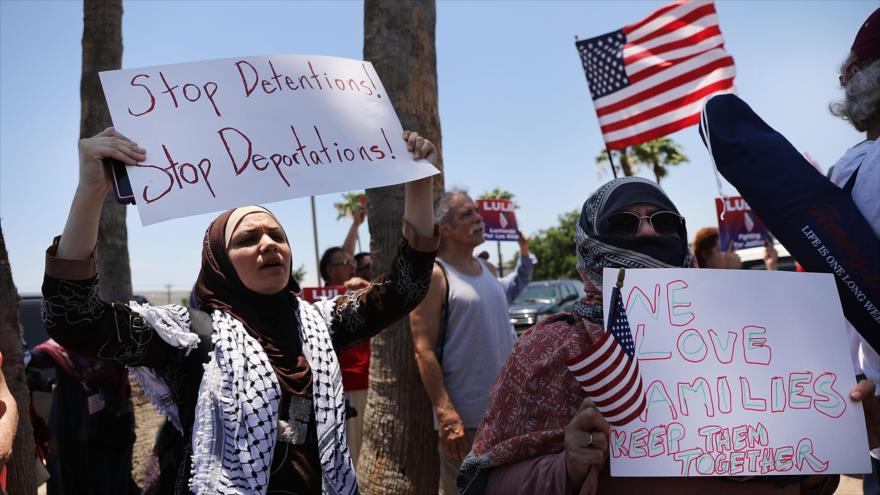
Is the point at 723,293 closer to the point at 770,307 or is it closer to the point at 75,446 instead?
the point at 770,307

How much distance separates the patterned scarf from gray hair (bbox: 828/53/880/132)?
1.85 ft

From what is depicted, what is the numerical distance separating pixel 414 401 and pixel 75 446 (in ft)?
9.54

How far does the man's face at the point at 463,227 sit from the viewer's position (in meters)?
3.91

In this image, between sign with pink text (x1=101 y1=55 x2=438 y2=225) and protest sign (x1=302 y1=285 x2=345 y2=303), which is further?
protest sign (x1=302 y1=285 x2=345 y2=303)

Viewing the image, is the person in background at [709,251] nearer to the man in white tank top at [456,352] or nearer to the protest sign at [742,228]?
the man in white tank top at [456,352]

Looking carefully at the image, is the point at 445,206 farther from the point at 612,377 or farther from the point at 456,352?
the point at 612,377

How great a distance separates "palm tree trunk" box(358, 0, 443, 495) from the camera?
3875mm

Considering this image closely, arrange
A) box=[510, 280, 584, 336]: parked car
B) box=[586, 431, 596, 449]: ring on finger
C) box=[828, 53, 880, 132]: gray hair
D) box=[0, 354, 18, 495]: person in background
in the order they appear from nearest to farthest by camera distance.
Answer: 1. box=[586, 431, 596, 449]: ring on finger
2. box=[828, 53, 880, 132]: gray hair
3. box=[0, 354, 18, 495]: person in background
4. box=[510, 280, 584, 336]: parked car

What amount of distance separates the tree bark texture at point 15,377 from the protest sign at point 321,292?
3.32 metres

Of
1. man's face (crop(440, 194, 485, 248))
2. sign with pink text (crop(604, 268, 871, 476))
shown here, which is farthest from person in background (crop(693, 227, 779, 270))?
sign with pink text (crop(604, 268, 871, 476))

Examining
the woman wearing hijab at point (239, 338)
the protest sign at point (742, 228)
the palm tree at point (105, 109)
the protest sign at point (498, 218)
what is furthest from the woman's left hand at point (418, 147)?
the protest sign at point (498, 218)

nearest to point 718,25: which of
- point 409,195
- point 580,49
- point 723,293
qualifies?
point 580,49

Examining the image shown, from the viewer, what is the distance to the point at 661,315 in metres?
1.60

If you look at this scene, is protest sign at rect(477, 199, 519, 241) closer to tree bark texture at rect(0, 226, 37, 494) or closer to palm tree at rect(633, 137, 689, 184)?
tree bark texture at rect(0, 226, 37, 494)
